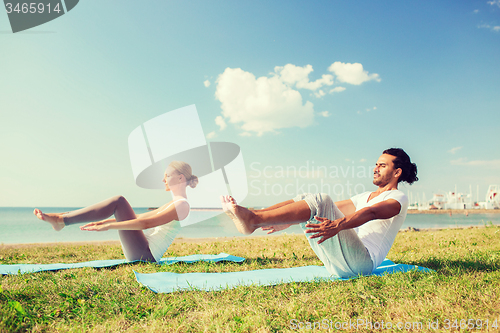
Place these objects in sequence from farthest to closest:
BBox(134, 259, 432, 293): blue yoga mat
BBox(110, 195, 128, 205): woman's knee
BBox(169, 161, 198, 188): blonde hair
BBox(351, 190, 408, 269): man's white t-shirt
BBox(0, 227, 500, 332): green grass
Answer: BBox(169, 161, 198, 188): blonde hair → BBox(110, 195, 128, 205): woman's knee → BBox(351, 190, 408, 269): man's white t-shirt → BBox(134, 259, 432, 293): blue yoga mat → BBox(0, 227, 500, 332): green grass

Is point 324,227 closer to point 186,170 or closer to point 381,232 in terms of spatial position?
point 381,232

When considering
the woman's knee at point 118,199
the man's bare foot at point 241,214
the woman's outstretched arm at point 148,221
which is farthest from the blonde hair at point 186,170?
the man's bare foot at point 241,214

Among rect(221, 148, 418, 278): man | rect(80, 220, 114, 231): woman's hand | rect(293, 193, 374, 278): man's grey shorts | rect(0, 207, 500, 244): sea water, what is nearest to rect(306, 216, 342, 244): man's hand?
rect(221, 148, 418, 278): man

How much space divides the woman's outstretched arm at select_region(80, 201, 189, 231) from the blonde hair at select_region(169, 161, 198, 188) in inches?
15.7

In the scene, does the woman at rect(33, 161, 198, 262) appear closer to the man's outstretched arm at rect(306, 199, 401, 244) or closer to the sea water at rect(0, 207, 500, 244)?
the man's outstretched arm at rect(306, 199, 401, 244)

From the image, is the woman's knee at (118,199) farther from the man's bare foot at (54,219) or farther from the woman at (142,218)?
the man's bare foot at (54,219)

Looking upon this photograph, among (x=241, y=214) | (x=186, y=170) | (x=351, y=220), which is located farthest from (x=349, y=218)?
(x=186, y=170)

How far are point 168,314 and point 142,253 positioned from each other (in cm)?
253

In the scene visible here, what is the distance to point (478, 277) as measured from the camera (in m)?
3.04

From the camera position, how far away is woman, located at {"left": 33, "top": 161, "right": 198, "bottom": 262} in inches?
153

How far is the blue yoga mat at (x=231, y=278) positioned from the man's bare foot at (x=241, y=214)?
0.84m

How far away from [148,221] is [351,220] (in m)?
2.71

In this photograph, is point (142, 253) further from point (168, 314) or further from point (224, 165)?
point (224, 165)

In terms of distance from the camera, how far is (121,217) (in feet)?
14.0
